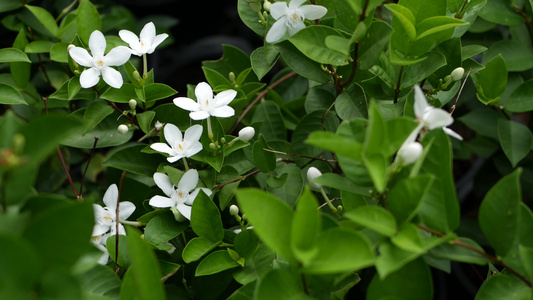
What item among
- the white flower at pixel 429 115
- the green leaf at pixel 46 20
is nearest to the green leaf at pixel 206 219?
the white flower at pixel 429 115

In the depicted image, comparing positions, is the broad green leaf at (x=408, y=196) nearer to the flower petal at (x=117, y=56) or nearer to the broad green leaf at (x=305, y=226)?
the broad green leaf at (x=305, y=226)

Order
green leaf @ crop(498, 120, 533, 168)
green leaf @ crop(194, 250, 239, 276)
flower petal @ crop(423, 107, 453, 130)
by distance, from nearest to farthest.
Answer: flower petal @ crop(423, 107, 453, 130) < green leaf @ crop(194, 250, 239, 276) < green leaf @ crop(498, 120, 533, 168)

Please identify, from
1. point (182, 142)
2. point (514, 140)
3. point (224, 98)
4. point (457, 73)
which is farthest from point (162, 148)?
point (514, 140)

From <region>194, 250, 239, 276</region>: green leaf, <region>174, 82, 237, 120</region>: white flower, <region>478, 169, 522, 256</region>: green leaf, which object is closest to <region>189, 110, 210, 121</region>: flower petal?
<region>174, 82, 237, 120</region>: white flower

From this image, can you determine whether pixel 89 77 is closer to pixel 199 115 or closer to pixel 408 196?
pixel 199 115

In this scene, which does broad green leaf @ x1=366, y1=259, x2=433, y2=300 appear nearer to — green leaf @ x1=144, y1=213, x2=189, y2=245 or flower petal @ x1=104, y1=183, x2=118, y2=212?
green leaf @ x1=144, y1=213, x2=189, y2=245
